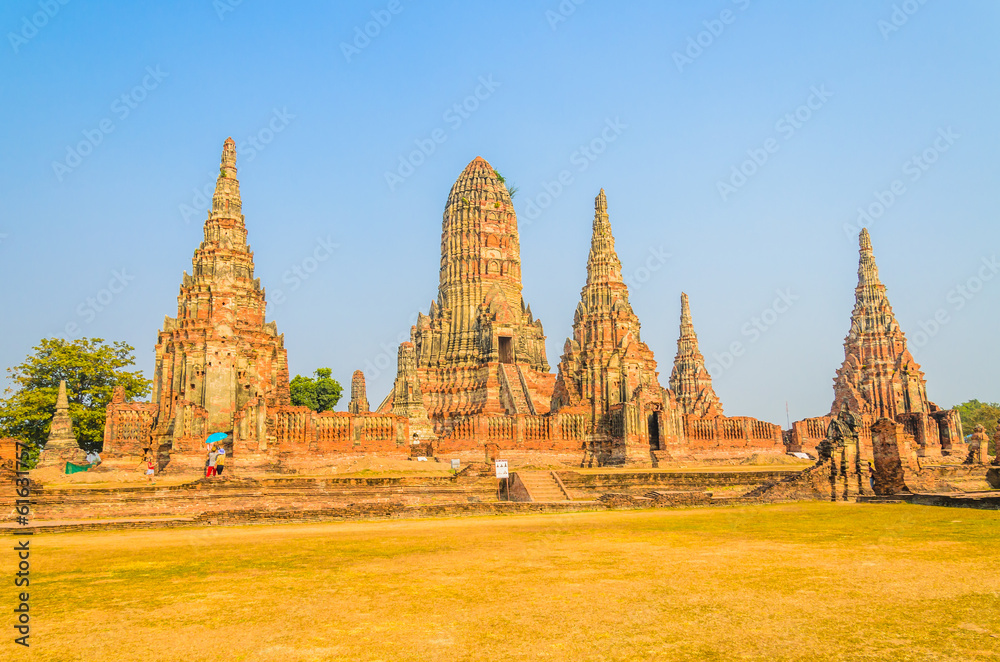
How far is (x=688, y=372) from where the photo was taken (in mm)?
75188

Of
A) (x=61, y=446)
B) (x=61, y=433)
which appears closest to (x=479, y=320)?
(x=61, y=433)

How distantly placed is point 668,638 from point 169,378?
3189cm

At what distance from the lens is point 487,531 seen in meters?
14.8

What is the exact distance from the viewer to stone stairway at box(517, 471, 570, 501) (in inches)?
908

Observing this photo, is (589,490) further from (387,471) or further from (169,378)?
(169,378)

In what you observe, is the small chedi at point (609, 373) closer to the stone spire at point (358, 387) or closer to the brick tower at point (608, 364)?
the brick tower at point (608, 364)

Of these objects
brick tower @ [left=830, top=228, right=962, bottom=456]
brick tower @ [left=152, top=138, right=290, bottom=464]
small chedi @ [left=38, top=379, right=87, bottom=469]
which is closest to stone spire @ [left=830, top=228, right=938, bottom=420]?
brick tower @ [left=830, top=228, right=962, bottom=456]

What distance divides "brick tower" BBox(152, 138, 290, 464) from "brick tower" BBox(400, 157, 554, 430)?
39.4 feet

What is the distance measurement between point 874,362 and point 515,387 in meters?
30.6

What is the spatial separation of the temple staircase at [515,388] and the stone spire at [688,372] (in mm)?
31128

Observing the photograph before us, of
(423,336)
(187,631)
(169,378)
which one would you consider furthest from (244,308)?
(187,631)

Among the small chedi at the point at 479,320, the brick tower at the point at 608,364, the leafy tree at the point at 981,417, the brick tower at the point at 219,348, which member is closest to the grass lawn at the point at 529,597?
the brick tower at the point at 219,348

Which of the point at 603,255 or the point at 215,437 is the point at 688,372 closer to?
the point at 603,255

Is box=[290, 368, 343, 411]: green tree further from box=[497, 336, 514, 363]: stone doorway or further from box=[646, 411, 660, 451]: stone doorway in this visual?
box=[646, 411, 660, 451]: stone doorway
